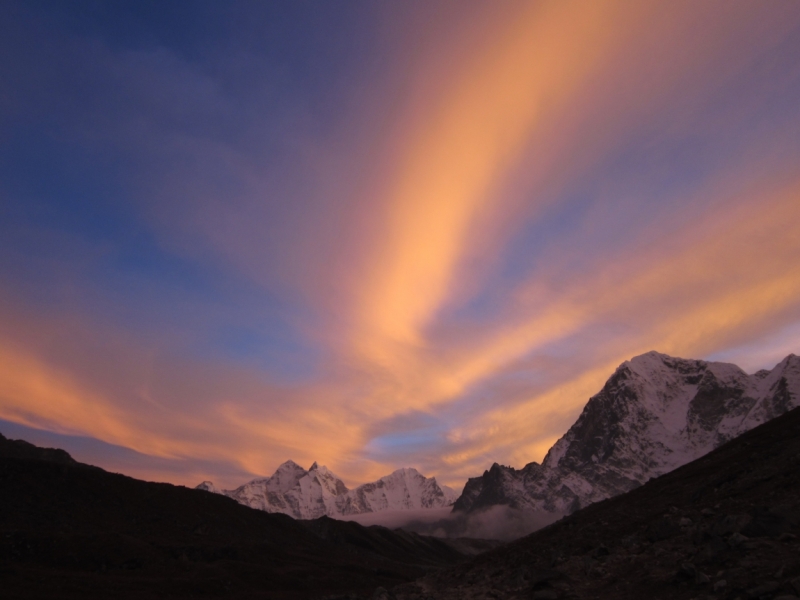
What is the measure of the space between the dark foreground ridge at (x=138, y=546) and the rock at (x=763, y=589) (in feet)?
183

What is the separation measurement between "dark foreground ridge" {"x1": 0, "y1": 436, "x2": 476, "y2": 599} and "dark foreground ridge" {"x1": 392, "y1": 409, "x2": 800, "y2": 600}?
105ft

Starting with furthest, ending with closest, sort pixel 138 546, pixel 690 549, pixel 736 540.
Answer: pixel 138 546 < pixel 690 549 < pixel 736 540

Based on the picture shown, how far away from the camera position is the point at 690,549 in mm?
22375

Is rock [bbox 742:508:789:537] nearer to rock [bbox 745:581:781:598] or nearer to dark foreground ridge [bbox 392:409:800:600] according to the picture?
dark foreground ridge [bbox 392:409:800:600]

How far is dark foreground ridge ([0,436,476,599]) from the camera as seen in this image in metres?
54.2

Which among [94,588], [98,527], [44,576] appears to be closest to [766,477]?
[94,588]

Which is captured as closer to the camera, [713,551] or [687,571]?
[687,571]

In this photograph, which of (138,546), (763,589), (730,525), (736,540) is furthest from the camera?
(138,546)

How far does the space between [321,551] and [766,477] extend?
10219 centimetres

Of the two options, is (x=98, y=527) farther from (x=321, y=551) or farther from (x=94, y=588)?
(x=321, y=551)

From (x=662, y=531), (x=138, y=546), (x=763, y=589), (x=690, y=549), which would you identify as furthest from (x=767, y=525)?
(x=138, y=546)

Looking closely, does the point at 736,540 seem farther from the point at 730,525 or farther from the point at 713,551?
the point at 730,525

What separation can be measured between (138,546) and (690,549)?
69.7 metres

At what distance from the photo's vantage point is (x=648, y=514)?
37.8 m
